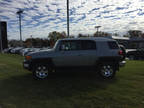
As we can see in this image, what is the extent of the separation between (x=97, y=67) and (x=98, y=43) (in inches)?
45.5

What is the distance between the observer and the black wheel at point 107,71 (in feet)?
20.4

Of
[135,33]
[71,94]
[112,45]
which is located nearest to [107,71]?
[112,45]

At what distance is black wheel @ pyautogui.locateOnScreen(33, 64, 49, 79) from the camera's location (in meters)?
6.01

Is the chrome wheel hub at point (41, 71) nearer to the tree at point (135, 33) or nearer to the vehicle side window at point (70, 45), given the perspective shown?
the vehicle side window at point (70, 45)

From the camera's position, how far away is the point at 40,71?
6074 millimetres

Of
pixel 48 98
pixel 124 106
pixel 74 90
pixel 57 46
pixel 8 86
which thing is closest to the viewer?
pixel 124 106

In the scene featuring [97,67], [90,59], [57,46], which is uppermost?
[57,46]

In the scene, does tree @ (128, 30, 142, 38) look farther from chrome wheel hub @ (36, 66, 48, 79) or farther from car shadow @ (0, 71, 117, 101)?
chrome wheel hub @ (36, 66, 48, 79)

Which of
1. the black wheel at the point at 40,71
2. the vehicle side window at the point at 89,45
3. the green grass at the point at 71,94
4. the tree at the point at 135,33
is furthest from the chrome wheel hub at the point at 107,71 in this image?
the tree at the point at 135,33

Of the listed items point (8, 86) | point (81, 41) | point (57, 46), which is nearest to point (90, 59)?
point (81, 41)

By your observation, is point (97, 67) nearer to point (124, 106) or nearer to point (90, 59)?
point (90, 59)

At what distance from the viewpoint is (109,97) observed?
13.8 ft

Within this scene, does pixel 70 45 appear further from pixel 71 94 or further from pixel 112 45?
pixel 71 94

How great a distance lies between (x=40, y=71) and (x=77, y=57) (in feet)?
6.12
